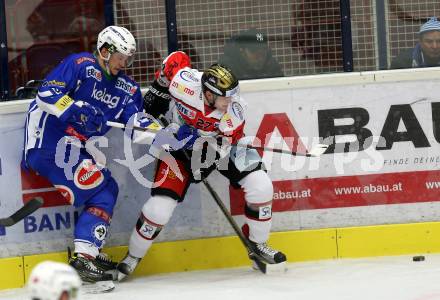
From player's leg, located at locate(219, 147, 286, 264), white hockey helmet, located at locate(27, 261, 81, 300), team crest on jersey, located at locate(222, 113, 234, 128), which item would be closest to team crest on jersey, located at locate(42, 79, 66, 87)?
team crest on jersey, located at locate(222, 113, 234, 128)

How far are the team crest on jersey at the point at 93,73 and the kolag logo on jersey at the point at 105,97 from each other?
0.04m

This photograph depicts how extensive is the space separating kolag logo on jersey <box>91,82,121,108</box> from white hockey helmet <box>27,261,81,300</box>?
2.40 metres

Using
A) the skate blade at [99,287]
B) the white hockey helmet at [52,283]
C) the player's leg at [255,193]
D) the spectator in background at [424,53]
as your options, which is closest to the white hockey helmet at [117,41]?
the player's leg at [255,193]

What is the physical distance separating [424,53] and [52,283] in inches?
131

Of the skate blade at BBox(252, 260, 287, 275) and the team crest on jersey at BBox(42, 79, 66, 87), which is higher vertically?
the team crest on jersey at BBox(42, 79, 66, 87)

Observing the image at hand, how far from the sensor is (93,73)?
5.56 metres

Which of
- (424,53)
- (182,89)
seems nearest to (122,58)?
(182,89)

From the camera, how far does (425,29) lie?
600cm

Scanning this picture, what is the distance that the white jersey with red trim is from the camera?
5562 millimetres

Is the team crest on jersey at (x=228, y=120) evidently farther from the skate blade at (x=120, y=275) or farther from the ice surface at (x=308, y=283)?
the skate blade at (x=120, y=275)

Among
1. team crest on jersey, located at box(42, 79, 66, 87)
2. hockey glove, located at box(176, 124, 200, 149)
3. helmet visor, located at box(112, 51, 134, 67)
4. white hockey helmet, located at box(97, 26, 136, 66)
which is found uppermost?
white hockey helmet, located at box(97, 26, 136, 66)

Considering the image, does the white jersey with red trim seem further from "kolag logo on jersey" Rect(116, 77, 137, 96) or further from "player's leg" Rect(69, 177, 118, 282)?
"player's leg" Rect(69, 177, 118, 282)

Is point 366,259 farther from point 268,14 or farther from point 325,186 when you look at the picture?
point 268,14

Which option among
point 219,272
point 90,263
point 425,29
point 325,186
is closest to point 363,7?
point 425,29
